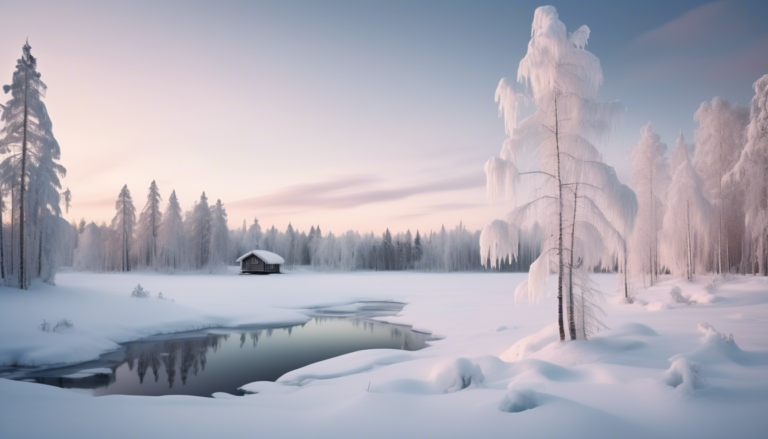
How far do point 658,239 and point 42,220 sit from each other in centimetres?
3917

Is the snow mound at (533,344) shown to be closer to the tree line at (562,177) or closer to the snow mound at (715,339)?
the tree line at (562,177)

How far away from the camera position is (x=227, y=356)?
15.6 m

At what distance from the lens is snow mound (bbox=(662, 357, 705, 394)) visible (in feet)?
19.3

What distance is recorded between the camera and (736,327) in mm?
12266

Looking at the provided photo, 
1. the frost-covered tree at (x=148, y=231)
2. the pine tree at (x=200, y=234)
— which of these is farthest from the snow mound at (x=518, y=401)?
the frost-covered tree at (x=148, y=231)

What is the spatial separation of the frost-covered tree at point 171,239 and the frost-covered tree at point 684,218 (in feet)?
212

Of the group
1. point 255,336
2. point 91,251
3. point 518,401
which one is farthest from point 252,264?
point 518,401

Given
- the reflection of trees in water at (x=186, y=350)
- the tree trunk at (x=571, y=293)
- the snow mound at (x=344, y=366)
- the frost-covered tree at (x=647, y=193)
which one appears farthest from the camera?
the frost-covered tree at (x=647, y=193)

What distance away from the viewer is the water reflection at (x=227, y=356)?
12.0m

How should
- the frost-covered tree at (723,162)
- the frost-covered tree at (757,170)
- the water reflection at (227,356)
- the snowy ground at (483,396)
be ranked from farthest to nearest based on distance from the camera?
the frost-covered tree at (723,162)
the frost-covered tree at (757,170)
the water reflection at (227,356)
the snowy ground at (483,396)

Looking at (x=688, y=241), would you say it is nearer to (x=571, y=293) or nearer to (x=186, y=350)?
(x=571, y=293)

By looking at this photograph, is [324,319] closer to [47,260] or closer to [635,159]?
[47,260]

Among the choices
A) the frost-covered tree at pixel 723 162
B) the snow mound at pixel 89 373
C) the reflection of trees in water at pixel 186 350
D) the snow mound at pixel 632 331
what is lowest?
the reflection of trees in water at pixel 186 350

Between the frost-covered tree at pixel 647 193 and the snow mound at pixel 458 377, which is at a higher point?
the frost-covered tree at pixel 647 193
